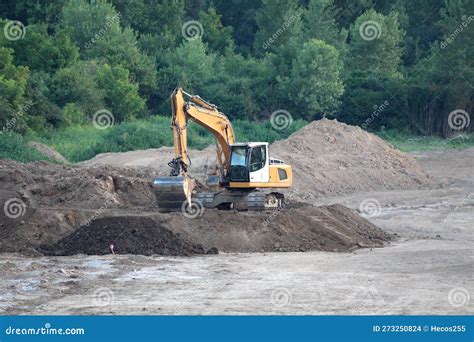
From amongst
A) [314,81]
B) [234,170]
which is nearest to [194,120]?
[234,170]

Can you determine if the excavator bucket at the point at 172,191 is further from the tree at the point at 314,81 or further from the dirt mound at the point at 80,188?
the tree at the point at 314,81

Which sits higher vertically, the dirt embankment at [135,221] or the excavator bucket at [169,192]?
the excavator bucket at [169,192]

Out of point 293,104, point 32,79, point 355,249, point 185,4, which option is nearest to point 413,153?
point 293,104

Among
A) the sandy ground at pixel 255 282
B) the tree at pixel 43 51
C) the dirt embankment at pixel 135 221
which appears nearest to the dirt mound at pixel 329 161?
the dirt embankment at pixel 135 221

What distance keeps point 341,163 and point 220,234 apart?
15555mm

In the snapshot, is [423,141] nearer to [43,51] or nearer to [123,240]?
[43,51]

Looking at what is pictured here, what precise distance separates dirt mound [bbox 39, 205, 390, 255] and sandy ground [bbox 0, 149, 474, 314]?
1.90ft

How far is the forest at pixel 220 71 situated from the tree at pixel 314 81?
0.25 ft

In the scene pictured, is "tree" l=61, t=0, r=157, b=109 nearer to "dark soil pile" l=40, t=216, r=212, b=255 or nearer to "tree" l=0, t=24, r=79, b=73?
"tree" l=0, t=24, r=79, b=73

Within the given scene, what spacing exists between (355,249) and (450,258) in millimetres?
3136

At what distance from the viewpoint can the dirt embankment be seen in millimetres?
23109

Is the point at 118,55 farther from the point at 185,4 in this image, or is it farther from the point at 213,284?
the point at 213,284

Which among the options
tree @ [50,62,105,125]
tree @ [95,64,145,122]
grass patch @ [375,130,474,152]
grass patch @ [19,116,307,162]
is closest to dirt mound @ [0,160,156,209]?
grass patch @ [19,116,307,162]

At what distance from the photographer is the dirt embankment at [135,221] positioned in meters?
23.1
